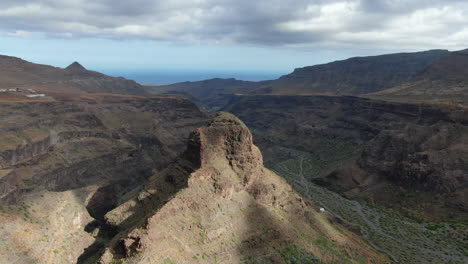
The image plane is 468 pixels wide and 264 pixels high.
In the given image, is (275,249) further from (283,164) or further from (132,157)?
(283,164)

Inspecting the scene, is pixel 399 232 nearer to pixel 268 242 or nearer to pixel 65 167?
pixel 268 242

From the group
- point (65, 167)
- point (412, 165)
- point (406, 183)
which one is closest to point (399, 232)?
point (406, 183)

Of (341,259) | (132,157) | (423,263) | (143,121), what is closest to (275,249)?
(341,259)

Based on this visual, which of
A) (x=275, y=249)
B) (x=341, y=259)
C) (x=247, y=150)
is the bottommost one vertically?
(x=341, y=259)

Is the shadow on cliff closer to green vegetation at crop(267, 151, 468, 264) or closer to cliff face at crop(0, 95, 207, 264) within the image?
green vegetation at crop(267, 151, 468, 264)

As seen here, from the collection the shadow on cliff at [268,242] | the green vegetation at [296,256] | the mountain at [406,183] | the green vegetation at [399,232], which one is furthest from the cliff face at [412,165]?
the shadow on cliff at [268,242]

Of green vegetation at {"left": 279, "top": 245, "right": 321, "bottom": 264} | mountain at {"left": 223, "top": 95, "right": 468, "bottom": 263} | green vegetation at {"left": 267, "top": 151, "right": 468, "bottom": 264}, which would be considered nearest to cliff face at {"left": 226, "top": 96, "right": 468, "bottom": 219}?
mountain at {"left": 223, "top": 95, "right": 468, "bottom": 263}

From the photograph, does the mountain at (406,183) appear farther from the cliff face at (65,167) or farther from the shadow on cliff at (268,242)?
the cliff face at (65,167)
